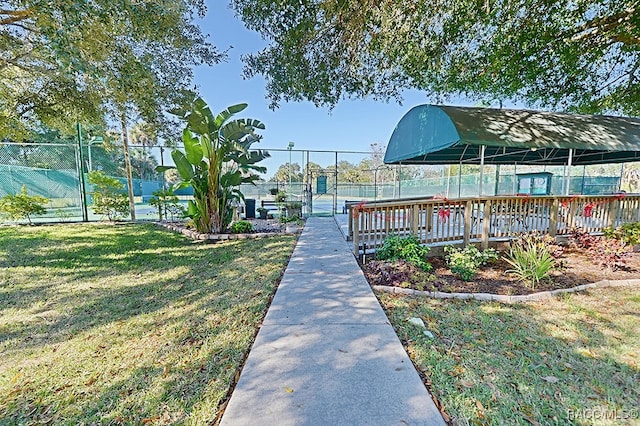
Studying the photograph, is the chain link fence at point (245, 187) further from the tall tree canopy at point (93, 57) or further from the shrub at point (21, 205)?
the tall tree canopy at point (93, 57)

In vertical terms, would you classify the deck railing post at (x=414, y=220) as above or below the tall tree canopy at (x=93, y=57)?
below

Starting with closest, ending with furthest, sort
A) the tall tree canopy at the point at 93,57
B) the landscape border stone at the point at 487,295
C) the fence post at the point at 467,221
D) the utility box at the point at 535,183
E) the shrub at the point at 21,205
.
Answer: the tall tree canopy at the point at 93,57 < the landscape border stone at the point at 487,295 < the fence post at the point at 467,221 < the shrub at the point at 21,205 < the utility box at the point at 535,183

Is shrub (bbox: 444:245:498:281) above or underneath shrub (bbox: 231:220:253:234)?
underneath

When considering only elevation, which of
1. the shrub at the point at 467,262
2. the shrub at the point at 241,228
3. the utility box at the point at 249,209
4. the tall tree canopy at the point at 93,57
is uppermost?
the tall tree canopy at the point at 93,57

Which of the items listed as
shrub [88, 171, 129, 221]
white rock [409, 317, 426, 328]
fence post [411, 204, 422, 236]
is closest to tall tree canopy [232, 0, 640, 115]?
fence post [411, 204, 422, 236]

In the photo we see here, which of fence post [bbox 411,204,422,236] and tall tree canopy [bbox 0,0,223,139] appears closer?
tall tree canopy [bbox 0,0,223,139]

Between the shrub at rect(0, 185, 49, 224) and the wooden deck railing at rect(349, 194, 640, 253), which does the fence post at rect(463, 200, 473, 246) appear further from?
the shrub at rect(0, 185, 49, 224)

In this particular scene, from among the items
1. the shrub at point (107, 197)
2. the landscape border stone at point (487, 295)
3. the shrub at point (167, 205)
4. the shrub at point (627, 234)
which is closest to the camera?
the landscape border stone at point (487, 295)

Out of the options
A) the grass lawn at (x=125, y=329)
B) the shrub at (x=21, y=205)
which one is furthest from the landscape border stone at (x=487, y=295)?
the shrub at (x=21, y=205)

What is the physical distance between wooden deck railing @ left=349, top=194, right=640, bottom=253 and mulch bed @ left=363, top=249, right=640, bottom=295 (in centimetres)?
75

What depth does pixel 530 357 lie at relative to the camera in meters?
2.32

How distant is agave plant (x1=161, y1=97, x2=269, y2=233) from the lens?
665 cm

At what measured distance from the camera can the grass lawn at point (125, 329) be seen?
A: 5.92 feet

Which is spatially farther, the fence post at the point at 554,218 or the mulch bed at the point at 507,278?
the fence post at the point at 554,218
